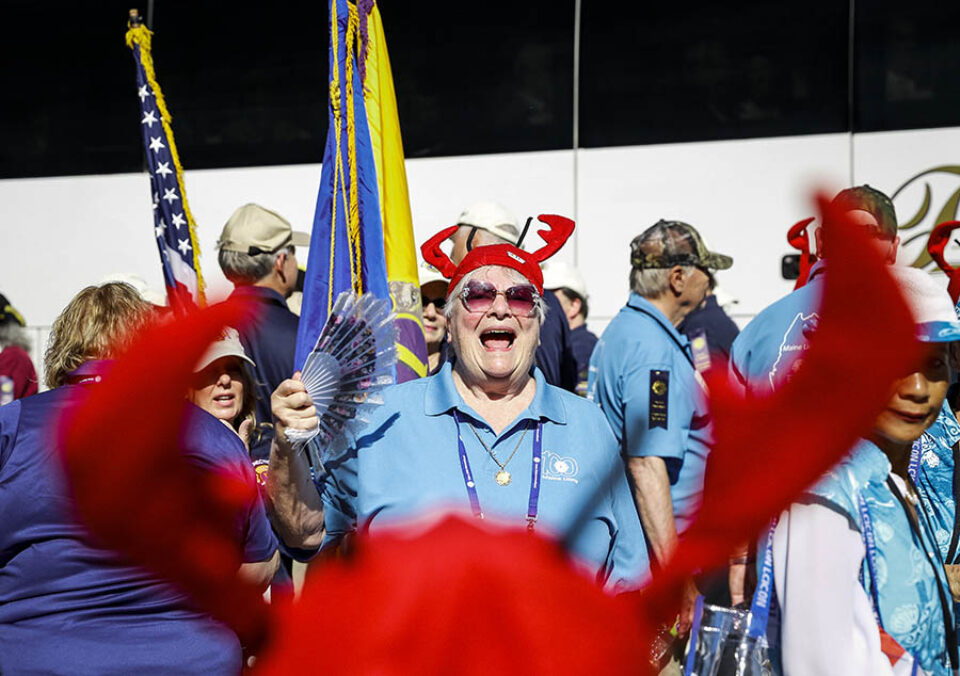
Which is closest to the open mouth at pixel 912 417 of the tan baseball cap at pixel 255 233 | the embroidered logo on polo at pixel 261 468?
the embroidered logo on polo at pixel 261 468

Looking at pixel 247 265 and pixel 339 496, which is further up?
pixel 247 265

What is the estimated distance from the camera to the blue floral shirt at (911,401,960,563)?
252 centimetres

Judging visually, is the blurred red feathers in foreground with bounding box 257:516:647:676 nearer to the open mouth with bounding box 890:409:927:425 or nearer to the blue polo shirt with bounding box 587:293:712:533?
the open mouth with bounding box 890:409:927:425

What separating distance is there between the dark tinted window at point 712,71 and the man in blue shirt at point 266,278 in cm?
363

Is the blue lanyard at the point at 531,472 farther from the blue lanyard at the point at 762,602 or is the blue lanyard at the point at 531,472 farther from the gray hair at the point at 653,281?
the gray hair at the point at 653,281

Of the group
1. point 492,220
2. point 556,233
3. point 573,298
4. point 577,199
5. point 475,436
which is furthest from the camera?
point 577,199

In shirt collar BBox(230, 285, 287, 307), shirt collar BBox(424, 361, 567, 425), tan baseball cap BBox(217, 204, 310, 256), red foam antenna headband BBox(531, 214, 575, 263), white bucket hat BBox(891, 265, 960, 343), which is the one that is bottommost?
shirt collar BBox(424, 361, 567, 425)

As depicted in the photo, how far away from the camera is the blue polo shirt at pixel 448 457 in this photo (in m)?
2.69

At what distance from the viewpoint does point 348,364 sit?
2637 millimetres

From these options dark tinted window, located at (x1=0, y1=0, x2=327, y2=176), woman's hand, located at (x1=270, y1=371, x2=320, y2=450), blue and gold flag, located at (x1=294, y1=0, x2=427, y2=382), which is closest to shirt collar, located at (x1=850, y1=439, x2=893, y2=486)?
woman's hand, located at (x1=270, y1=371, x2=320, y2=450)

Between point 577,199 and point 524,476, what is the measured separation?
5292mm

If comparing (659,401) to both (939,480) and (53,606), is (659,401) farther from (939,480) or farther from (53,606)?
(53,606)

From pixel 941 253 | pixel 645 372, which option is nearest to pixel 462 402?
pixel 645 372

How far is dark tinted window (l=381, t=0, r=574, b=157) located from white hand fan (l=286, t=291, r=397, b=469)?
541cm
